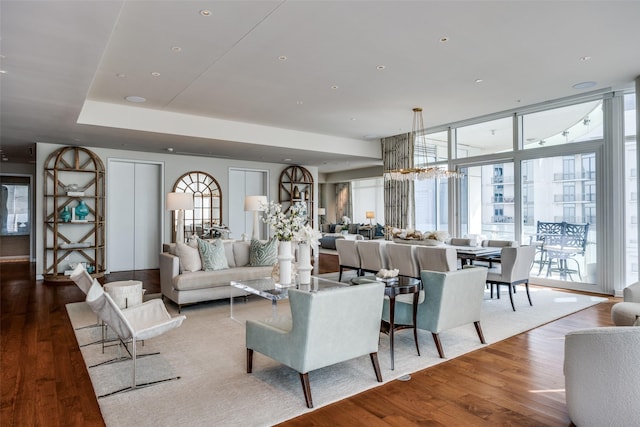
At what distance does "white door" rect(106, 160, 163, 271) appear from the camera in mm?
8523

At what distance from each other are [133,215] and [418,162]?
6.58m

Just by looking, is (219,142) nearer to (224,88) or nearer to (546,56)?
(224,88)

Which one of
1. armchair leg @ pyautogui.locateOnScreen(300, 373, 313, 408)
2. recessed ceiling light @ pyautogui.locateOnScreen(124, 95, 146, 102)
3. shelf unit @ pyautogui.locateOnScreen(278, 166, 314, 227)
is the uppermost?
recessed ceiling light @ pyautogui.locateOnScreen(124, 95, 146, 102)

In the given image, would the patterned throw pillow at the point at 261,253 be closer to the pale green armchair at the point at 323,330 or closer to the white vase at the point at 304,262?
the white vase at the point at 304,262

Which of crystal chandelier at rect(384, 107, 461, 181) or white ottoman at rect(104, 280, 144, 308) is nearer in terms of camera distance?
white ottoman at rect(104, 280, 144, 308)

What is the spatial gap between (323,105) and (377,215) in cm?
954

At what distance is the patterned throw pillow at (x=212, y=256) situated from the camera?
17.5 ft

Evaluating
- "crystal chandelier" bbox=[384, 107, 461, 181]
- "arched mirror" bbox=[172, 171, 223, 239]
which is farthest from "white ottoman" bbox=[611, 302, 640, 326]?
"arched mirror" bbox=[172, 171, 223, 239]

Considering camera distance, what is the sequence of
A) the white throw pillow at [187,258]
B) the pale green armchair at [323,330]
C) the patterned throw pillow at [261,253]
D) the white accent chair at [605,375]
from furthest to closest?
1. the patterned throw pillow at [261,253]
2. the white throw pillow at [187,258]
3. the pale green armchair at [323,330]
4. the white accent chair at [605,375]

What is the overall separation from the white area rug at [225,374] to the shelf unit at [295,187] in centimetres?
623

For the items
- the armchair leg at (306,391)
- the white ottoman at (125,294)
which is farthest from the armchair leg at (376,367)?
the white ottoman at (125,294)

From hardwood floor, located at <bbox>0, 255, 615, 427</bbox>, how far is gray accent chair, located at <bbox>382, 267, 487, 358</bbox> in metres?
0.32

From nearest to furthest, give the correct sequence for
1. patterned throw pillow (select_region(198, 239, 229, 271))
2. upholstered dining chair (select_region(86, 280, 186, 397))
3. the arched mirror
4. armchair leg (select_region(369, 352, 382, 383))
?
1. upholstered dining chair (select_region(86, 280, 186, 397))
2. armchair leg (select_region(369, 352, 382, 383))
3. patterned throw pillow (select_region(198, 239, 229, 271))
4. the arched mirror

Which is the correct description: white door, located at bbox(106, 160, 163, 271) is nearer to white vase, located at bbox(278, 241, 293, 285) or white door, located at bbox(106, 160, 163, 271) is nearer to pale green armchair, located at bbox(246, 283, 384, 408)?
white vase, located at bbox(278, 241, 293, 285)
